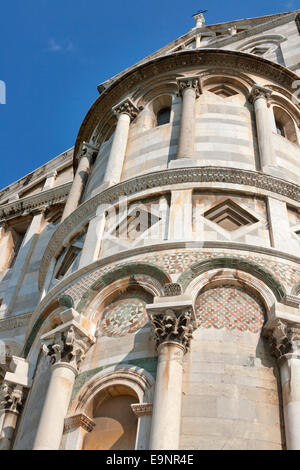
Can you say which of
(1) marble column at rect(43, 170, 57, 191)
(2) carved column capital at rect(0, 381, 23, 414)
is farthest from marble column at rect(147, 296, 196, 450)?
(1) marble column at rect(43, 170, 57, 191)

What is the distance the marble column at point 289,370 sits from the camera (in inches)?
312

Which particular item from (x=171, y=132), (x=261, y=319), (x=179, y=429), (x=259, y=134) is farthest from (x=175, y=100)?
(x=179, y=429)

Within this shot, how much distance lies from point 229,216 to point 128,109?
532 centimetres

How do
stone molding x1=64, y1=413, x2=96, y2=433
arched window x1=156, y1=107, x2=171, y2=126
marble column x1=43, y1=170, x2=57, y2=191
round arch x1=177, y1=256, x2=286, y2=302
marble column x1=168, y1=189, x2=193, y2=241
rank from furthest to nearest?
marble column x1=43, y1=170, x2=57, y2=191
arched window x1=156, y1=107, x2=171, y2=126
marble column x1=168, y1=189, x2=193, y2=241
round arch x1=177, y1=256, x2=286, y2=302
stone molding x1=64, y1=413, x2=96, y2=433

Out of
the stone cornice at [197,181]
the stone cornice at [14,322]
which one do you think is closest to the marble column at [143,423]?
the stone cornice at [197,181]

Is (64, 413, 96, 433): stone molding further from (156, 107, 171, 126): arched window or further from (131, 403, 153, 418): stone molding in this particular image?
(156, 107, 171, 126): arched window

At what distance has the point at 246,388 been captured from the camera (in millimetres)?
8547

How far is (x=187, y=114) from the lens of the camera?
14.4 m

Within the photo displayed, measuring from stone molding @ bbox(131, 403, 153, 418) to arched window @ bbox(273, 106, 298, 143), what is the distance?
31.9 ft

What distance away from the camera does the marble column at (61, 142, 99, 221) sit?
50.0 feet

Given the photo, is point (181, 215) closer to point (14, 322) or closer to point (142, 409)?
point (142, 409)

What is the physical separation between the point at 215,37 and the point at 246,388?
2487 cm

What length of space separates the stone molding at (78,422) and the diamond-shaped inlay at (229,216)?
4.80 meters

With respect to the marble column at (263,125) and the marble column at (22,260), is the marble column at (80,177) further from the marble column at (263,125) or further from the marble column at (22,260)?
the marble column at (263,125)
